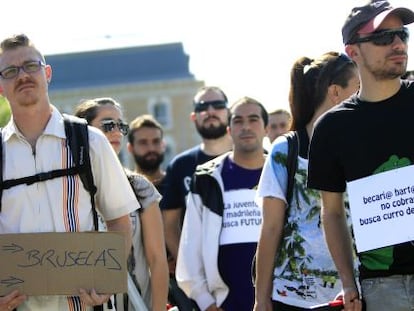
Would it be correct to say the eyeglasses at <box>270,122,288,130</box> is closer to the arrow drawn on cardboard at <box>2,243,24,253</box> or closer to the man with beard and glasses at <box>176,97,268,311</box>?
the man with beard and glasses at <box>176,97,268,311</box>

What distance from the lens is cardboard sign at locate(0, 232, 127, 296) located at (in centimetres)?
505

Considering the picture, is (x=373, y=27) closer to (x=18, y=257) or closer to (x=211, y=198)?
(x=18, y=257)

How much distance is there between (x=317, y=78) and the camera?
5.96 metres

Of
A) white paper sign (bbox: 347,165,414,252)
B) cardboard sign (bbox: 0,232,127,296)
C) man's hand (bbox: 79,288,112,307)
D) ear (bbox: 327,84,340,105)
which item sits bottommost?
man's hand (bbox: 79,288,112,307)

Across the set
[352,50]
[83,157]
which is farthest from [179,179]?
[352,50]

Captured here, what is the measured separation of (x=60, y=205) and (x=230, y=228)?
9.11ft

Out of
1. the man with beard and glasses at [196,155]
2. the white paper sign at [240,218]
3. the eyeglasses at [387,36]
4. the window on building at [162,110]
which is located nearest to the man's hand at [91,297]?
the eyeglasses at [387,36]

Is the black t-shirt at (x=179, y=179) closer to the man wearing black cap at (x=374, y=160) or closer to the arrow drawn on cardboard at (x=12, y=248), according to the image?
the arrow drawn on cardboard at (x=12, y=248)

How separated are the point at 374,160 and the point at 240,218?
3.14 m

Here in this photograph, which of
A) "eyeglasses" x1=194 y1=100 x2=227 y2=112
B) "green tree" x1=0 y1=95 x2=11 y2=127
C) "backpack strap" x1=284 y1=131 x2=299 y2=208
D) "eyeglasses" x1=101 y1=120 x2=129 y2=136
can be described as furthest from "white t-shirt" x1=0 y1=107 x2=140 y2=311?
"green tree" x1=0 y1=95 x2=11 y2=127

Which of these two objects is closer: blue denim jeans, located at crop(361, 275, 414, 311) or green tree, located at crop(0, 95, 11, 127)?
blue denim jeans, located at crop(361, 275, 414, 311)

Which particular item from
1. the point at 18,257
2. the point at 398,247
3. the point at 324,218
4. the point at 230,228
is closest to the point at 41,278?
the point at 18,257

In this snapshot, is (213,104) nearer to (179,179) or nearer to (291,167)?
(179,179)

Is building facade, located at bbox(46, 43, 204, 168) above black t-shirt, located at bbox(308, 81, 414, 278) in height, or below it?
above
